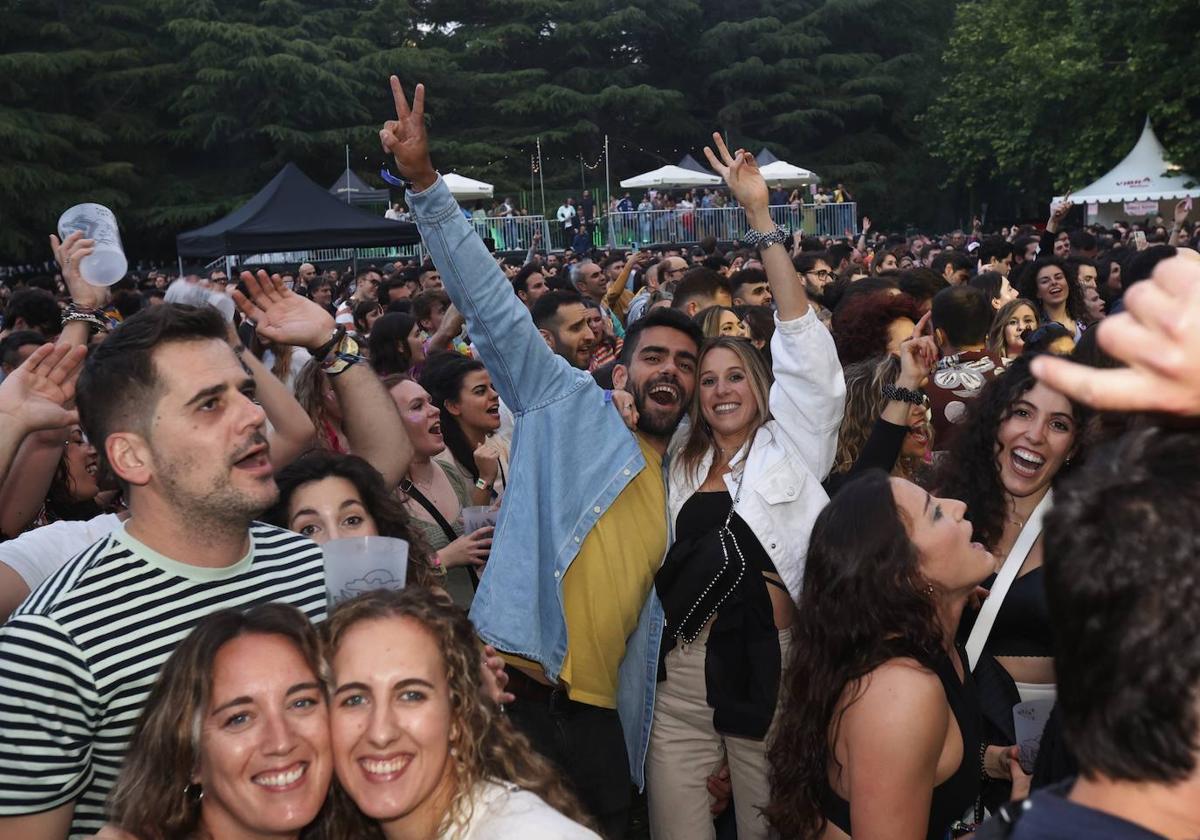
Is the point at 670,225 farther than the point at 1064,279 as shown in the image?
Yes

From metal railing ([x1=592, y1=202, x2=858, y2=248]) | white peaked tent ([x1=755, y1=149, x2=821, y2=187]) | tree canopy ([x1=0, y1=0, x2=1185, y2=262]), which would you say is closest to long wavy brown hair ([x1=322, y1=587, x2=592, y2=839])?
white peaked tent ([x1=755, y1=149, x2=821, y2=187])

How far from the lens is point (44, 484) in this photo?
409 centimetres

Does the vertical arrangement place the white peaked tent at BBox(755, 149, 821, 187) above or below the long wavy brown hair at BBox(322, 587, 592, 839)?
below

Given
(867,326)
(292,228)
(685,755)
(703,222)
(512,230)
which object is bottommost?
(512,230)

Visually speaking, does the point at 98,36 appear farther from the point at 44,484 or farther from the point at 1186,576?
the point at 1186,576

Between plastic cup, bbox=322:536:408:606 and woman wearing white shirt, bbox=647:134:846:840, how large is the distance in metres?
1.20

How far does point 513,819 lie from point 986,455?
239cm

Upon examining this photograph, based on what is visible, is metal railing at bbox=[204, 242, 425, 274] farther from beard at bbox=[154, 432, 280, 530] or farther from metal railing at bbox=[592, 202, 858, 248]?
beard at bbox=[154, 432, 280, 530]

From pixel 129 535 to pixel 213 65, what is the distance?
124ft

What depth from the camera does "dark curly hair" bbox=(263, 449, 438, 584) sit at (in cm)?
370

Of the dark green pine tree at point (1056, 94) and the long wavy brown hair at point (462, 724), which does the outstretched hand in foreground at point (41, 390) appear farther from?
the dark green pine tree at point (1056, 94)

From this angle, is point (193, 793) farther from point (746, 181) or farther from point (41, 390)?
point (746, 181)

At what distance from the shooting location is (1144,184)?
→ 2786cm

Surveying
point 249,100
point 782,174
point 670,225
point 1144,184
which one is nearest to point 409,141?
point 782,174
